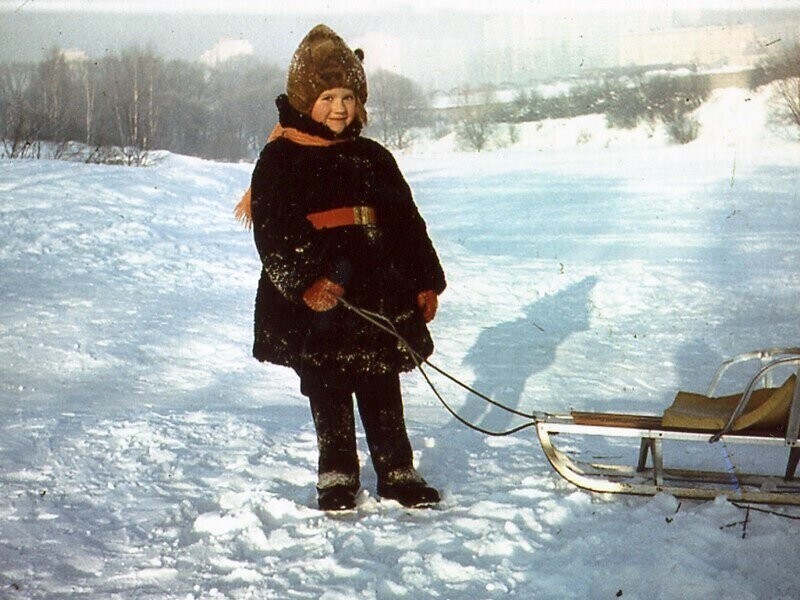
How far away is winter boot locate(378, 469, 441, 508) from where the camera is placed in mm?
3424

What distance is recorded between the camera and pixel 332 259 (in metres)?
3.30

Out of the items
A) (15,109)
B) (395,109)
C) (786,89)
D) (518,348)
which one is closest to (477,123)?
(395,109)

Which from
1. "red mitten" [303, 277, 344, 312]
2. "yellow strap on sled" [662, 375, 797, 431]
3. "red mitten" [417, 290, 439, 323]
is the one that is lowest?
"yellow strap on sled" [662, 375, 797, 431]

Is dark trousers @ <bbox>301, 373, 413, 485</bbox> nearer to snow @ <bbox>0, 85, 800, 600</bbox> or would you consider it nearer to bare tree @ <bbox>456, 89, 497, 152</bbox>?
snow @ <bbox>0, 85, 800, 600</bbox>

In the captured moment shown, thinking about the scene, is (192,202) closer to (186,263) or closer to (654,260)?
(186,263)

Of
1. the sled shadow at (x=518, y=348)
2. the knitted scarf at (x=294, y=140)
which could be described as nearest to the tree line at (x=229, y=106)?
the sled shadow at (x=518, y=348)

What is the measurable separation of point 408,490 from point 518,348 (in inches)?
186

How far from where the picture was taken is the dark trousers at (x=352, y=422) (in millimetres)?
3449

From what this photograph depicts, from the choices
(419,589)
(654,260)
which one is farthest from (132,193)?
(419,589)

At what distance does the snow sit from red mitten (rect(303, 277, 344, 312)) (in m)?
0.93

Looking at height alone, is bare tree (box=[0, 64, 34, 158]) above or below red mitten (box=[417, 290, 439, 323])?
above

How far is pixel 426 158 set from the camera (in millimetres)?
34500

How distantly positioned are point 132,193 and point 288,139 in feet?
35.1

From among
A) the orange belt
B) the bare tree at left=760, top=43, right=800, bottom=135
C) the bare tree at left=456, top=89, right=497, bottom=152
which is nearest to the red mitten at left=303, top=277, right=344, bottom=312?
the orange belt
